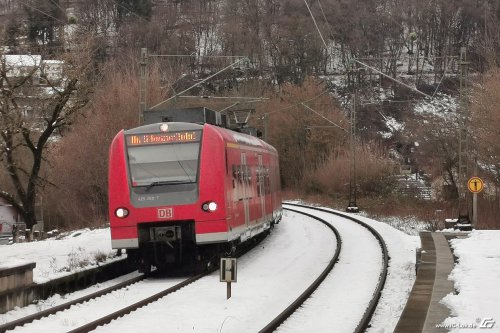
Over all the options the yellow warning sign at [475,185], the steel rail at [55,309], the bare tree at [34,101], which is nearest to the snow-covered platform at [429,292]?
the steel rail at [55,309]

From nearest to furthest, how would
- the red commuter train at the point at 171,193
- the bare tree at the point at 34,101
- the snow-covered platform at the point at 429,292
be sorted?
1. the snow-covered platform at the point at 429,292
2. the red commuter train at the point at 171,193
3. the bare tree at the point at 34,101

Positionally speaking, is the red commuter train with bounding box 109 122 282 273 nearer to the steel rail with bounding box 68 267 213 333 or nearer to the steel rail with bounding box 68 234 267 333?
the steel rail with bounding box 68 234 267 333

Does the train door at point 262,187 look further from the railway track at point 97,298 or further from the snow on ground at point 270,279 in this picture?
the railway track at point 97,298

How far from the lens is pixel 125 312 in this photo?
37.1 feet

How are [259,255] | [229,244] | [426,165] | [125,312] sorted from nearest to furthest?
[125,312] < [229,244] < [259,255] < [426,165]

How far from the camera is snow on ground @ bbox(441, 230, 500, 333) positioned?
880cm

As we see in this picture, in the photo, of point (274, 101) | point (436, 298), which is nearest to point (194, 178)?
point (436, 298)

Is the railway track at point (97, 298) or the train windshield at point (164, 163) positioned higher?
the train windshield at point (164, 163)

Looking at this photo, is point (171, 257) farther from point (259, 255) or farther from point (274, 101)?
point (274, 101)

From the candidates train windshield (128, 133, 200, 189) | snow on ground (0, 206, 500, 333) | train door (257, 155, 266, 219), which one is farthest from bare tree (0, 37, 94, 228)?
train windshield (128, 133, 200, 189)

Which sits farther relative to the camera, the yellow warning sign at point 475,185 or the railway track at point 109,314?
the yellow warning sign at point 475,185

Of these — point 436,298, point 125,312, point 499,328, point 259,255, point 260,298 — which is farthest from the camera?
point 259,255

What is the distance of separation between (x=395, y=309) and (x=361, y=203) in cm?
3896

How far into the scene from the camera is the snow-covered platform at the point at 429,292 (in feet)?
28.7
